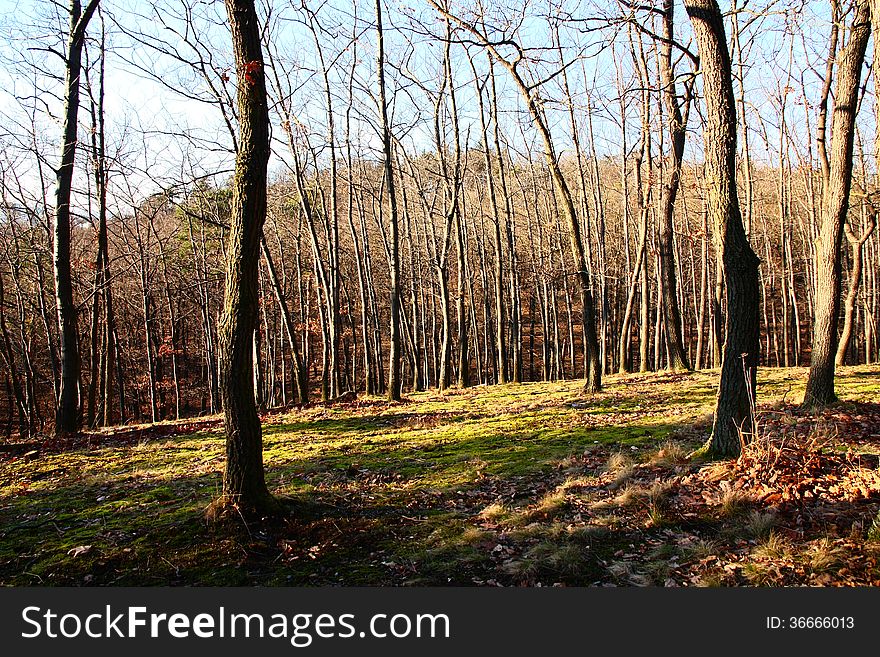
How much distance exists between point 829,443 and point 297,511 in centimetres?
543

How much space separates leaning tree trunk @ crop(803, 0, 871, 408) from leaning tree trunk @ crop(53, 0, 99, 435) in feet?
42.0

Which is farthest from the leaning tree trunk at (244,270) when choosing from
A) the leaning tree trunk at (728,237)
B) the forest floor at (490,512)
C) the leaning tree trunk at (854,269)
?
the leaning tree trunk at (854,269)

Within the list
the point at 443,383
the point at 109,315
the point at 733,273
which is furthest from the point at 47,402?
the point at 733,273

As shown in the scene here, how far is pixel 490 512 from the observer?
4816 mm

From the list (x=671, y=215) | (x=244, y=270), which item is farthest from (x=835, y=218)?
(x=244, y=270)

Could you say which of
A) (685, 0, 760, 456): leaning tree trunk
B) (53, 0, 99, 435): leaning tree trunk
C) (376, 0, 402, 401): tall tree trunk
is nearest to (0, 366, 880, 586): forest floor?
(685, 0, 760, 456): leaning tree trunk

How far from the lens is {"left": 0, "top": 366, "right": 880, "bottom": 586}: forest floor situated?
3.69m

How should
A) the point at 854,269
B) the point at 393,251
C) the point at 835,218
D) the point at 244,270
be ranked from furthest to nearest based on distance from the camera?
the point at 393,251 → the point at 854,269 → the point at 835,218 → the point at 244,270

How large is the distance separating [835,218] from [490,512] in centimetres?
705

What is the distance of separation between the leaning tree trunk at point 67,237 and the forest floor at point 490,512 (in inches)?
95.0

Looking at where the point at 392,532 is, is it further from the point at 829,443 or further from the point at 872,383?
the point at 872,383

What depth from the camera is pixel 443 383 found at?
18.7 meters

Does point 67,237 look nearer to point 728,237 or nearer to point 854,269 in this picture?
point 728,237

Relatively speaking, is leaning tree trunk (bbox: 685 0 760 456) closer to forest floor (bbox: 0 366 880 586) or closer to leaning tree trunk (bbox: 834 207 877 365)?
forest floor (bbox: 0 366 880 586)
